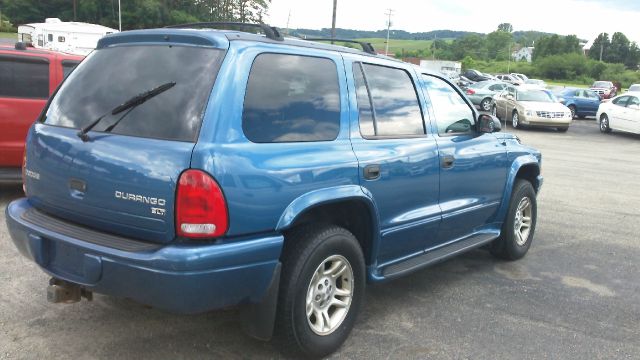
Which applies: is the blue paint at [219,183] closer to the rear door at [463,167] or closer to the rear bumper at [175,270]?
the rear bumper at [175,270]

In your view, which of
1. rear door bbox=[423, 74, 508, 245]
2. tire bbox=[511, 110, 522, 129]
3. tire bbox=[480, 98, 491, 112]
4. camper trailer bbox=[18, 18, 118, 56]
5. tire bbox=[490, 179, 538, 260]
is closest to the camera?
rear door bbox=[423, 74, 508, 245]

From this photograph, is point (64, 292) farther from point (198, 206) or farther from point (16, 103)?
point (16, 103)

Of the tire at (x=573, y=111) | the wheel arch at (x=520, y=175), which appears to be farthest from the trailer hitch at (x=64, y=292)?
the tire at (x=573, y=111)

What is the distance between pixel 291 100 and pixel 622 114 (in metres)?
20.5

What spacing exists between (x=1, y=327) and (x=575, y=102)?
27.7m

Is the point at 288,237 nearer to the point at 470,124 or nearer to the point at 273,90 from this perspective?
the point at 273,90

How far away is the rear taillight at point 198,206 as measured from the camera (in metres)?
2.78

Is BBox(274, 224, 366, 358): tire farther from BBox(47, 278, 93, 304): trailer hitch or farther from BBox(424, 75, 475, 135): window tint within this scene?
BBox(424, 75, 475, 135): window tint

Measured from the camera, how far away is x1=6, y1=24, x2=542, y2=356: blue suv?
2824mm

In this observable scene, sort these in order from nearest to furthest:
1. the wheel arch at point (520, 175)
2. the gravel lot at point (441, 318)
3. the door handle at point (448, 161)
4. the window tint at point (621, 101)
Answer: the gravel lot at point (441, 318) → the door handle at point (448, 161) → the wheel arch at point (520, 175) → the window tint at point (621, 101)

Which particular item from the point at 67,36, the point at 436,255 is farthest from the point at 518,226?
the point at 67,36

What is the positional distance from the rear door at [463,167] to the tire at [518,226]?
28 cm

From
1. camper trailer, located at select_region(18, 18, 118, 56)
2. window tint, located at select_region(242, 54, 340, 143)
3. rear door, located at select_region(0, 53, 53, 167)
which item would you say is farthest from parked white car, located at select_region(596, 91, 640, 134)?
camper trailer, located at select_region(18, 18, 118, 56)

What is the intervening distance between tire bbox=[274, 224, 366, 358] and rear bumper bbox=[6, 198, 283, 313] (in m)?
0.19
